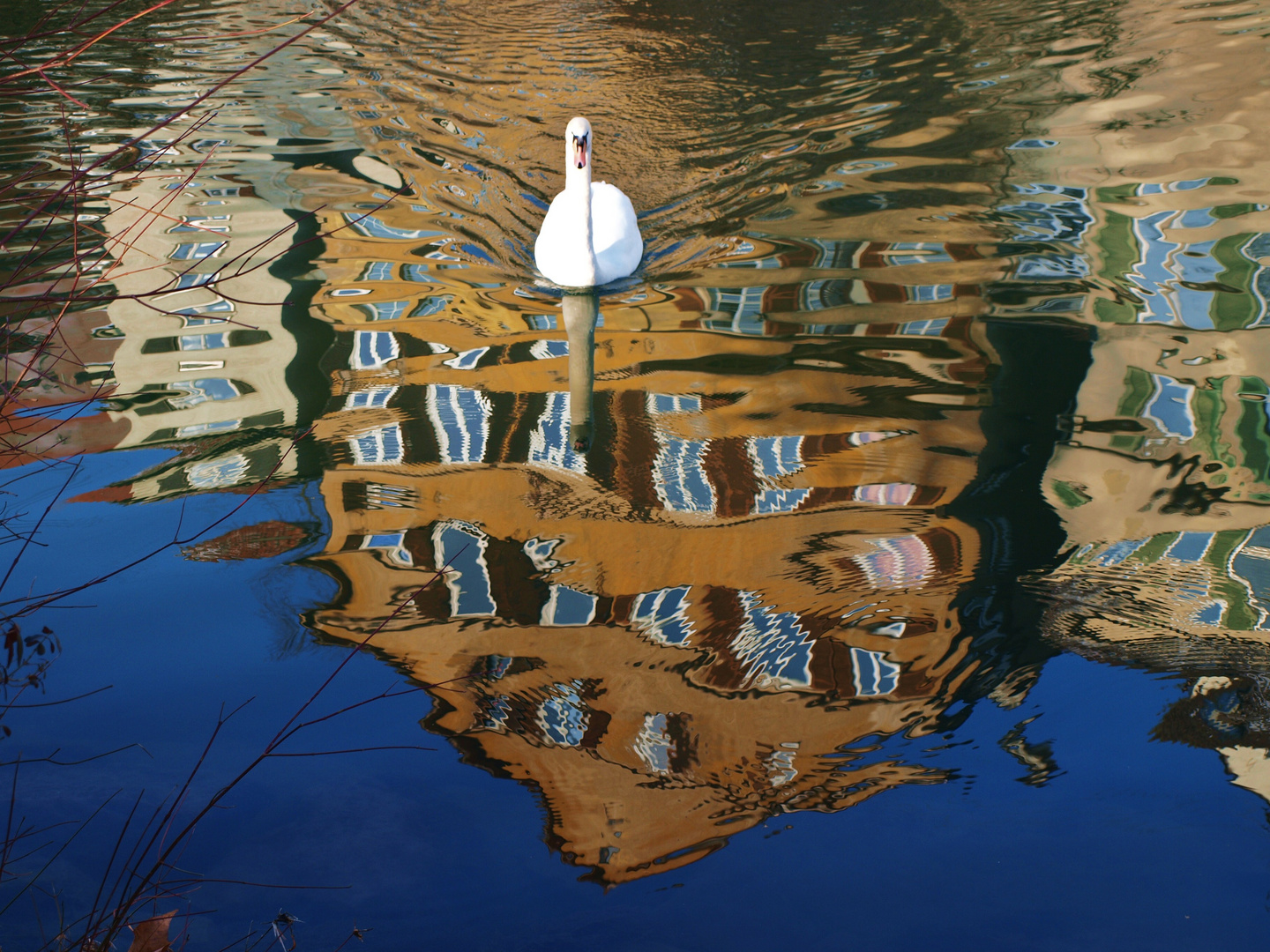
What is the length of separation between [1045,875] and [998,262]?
449 centimetres

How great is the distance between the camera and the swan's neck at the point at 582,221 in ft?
20.5

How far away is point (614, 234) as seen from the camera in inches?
255

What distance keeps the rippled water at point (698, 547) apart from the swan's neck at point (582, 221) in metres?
0.32

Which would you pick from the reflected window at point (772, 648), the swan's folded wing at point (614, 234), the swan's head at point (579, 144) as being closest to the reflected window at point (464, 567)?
the reflected window at point (772, 648)

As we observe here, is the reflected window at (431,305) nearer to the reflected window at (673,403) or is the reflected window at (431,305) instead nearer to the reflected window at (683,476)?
the reflected window at (673,403)

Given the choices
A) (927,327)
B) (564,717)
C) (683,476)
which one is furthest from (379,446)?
(927,327)

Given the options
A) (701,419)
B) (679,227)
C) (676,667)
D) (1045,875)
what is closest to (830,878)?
(1045,875)

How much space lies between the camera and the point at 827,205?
7.37 metres

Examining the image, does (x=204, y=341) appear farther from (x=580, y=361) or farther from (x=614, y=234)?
(x=614, y=234)

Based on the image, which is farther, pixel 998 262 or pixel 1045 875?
pixel 998 262

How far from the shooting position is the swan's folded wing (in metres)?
6.41

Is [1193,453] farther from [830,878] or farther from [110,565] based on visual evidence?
[110,565]

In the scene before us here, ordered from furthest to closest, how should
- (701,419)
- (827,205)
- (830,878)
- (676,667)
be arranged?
(827,205) → (701,419) → (676,667) → (830,878)

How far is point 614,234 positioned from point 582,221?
0.32 meters
